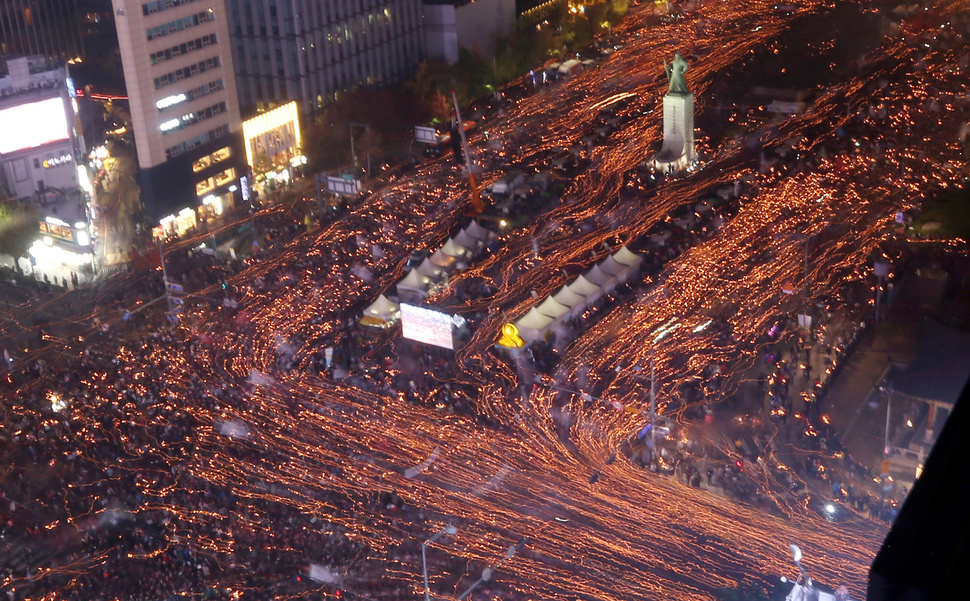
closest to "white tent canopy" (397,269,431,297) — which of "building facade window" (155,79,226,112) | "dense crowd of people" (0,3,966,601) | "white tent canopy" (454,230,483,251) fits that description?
"dense crowd of people" (0,3,966,601)

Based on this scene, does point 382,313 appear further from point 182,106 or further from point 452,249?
point 182,106

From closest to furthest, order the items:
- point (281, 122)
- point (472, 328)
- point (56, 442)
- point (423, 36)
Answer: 1. point (56, 442)
2. point (472, 328)
3. point (281, 122)
4. point (423, 36)

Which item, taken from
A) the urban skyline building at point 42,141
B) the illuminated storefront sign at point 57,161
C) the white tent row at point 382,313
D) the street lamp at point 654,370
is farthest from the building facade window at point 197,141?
the street lamp at point 654,370

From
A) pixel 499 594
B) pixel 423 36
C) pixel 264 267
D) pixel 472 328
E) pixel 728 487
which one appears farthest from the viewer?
pixel 423 36

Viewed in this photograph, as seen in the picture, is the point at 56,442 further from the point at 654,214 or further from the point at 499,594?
the point at 654,214

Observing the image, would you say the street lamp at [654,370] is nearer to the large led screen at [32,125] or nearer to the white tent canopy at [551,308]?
the white tent canopy at [551,308]

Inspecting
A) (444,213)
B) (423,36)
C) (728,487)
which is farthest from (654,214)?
(423,36)

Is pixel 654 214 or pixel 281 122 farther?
pixel 281 122
